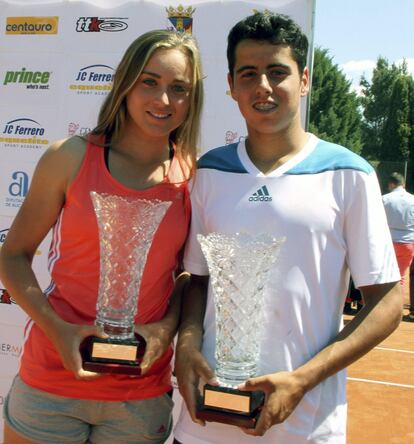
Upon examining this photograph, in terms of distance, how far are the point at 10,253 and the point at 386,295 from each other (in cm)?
120

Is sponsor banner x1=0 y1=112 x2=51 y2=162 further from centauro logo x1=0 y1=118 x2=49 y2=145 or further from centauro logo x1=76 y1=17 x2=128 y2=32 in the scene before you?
centauro logo x1=76 y1=17 x2=128 y2=32

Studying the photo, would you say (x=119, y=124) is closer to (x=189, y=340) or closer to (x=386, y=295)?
(x=189, y=340)

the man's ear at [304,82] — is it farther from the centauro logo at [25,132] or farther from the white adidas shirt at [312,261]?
the centauro logo at [25,132]

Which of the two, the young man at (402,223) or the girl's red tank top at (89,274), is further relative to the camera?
the young man at (402,223)

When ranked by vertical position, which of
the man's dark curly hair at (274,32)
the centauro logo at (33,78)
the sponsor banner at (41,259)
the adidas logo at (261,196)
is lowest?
the sponsor banner at (41,259)

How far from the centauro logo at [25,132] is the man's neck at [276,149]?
2238 mm

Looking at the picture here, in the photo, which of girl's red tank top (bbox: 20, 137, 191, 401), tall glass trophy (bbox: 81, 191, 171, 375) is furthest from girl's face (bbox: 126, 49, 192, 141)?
tall glass trophy (bbox: 81, 191, 171, 375)

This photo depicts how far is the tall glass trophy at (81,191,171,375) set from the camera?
1680 millimetres

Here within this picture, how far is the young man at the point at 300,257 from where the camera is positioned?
5.35ft

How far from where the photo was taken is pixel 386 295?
1666 millimetres

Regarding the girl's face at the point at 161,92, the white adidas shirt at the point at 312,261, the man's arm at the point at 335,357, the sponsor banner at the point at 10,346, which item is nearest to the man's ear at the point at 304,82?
the white adidas shirt at the point at 312,261

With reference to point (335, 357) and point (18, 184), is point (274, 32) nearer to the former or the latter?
point (335, 357)

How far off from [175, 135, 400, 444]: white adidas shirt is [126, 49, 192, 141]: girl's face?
420 mm

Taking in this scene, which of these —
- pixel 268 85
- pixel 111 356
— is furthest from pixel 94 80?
pixel 111 356
